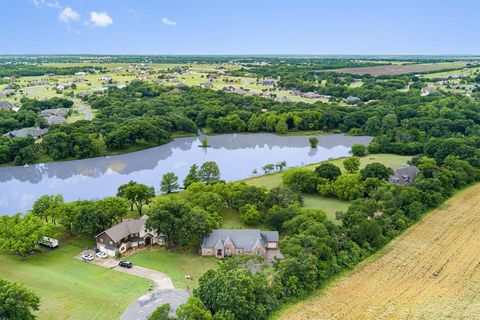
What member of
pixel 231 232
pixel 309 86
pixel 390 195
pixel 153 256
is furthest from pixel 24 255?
pixel 309 86

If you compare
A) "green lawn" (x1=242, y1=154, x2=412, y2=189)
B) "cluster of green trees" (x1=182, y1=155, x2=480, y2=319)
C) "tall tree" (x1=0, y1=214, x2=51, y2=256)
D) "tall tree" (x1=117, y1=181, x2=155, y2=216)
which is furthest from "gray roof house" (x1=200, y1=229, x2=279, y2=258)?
"green lawn" (x1=242, y1=154, x2=412, y2=189)

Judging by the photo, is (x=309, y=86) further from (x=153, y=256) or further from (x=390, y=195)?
(x=153, y=256)

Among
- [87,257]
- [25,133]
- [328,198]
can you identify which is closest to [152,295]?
[87,257]

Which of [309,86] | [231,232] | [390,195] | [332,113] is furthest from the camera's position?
[309,86]

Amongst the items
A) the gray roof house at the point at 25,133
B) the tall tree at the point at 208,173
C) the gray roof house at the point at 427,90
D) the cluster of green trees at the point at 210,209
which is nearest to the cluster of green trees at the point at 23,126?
the gray roof house at the point at 25,133

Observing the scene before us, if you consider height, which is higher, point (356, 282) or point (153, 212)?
point (153, 212)

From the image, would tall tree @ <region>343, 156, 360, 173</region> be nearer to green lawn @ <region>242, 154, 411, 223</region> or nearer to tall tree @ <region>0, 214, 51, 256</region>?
green lawn @ <region>242, 154, 411, 223</region>

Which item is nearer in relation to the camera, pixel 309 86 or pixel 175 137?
pixel 175 137

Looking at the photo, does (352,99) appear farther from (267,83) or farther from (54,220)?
(54,220)
